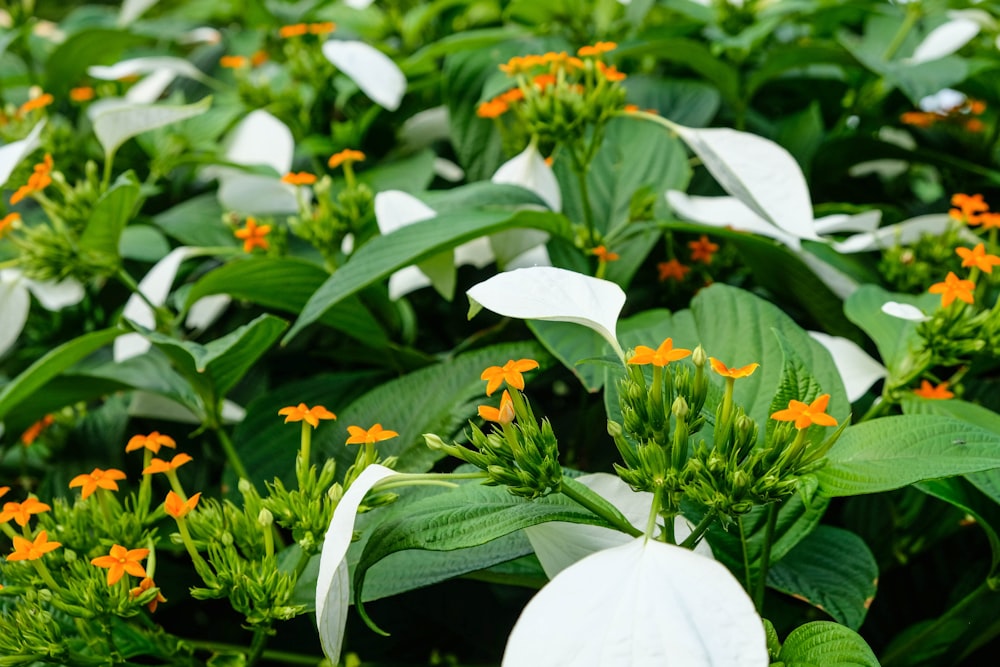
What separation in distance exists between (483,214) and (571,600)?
34cm

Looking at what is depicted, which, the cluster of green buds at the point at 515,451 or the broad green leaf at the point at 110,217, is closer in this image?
the cluster of green buds at the point at 515,451

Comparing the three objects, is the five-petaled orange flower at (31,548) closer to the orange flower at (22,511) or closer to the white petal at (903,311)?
the orange flower at (22,511)

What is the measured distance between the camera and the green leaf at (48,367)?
639mm

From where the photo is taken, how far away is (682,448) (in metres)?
0.44

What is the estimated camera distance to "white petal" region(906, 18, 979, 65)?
0.95 metres

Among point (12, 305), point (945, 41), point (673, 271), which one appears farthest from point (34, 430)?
point (945, 41)

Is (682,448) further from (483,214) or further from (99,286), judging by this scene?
(99,286)

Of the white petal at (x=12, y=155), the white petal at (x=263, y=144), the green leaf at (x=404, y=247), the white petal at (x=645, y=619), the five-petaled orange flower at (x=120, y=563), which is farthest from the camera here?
the white petal at (x=263, y=144)

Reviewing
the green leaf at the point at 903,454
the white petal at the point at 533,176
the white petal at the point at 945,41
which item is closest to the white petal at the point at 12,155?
the white petal at the point at 533,176

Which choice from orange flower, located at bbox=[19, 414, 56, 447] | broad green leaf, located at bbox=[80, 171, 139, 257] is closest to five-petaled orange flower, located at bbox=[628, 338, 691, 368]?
broad green leaf, located at bbox=[80, 171, 139, 257]

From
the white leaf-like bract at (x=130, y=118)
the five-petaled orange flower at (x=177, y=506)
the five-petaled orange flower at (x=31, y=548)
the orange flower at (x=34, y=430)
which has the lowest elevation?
the orange flower at (x=34, y=430)

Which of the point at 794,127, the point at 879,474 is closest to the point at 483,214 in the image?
the point at 879,474

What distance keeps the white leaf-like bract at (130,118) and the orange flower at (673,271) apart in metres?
0.45

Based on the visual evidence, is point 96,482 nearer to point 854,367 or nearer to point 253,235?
point 253,235
